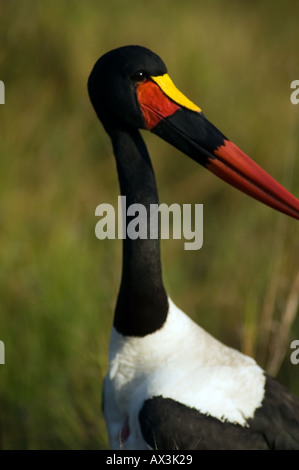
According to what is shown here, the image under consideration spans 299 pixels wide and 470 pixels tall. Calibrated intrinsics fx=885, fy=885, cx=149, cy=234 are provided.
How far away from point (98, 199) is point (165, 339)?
8.68 feet

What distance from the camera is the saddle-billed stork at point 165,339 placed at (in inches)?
103

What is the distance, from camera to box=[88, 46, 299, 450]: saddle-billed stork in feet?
8.59

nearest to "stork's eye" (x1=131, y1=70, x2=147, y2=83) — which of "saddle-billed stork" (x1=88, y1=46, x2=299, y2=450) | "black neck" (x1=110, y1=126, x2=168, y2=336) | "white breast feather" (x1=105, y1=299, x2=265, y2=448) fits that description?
"saddle-billed stork" (x1=88, y1=46, x2=299, y2=450)

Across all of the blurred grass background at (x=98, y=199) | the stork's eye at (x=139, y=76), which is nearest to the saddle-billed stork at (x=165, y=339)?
the stork's eye at (x=139, y=76)

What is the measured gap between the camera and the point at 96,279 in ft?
13.4

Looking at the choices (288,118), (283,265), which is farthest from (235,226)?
(283,265)

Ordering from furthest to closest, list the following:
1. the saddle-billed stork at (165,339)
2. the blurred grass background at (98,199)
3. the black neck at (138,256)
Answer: the blurred grass background at (98,199) < the black neck at (138,256) < the saddle-billed stork at (165,339)

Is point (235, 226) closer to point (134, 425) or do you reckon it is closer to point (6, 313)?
point (6, 313)

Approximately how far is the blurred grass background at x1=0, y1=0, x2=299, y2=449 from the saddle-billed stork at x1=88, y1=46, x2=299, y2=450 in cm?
58

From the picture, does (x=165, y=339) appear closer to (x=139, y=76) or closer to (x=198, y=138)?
(x=198, y=138)

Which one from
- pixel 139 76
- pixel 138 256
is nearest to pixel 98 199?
pixel 138 256

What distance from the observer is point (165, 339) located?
112 inches

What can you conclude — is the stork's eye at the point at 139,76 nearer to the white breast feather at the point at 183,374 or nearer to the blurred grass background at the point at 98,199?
the white breast feather at the point at 183,374

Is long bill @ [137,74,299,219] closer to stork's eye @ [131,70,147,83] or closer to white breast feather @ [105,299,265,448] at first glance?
stork's eye @ [131,70,147,83]
